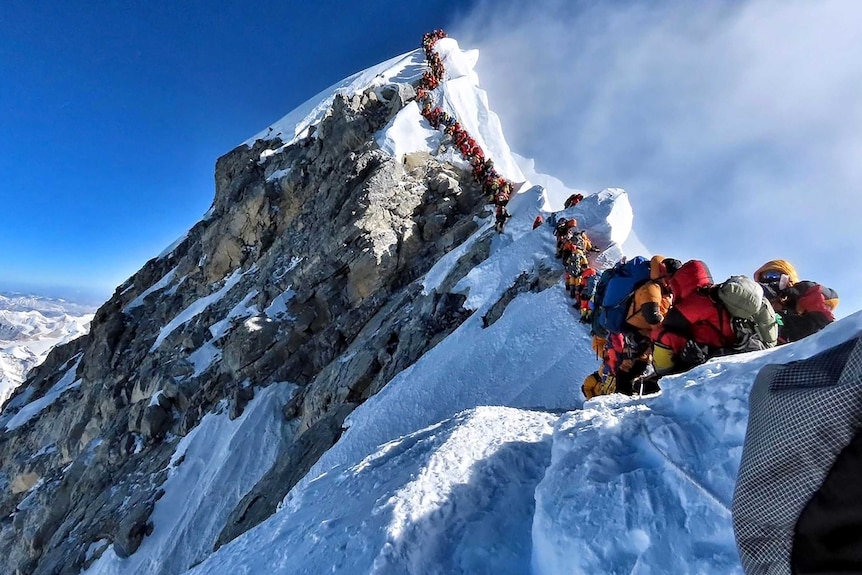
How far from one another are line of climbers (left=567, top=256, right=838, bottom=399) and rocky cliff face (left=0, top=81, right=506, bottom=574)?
8.53 meters

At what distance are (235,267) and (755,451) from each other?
1440 inches

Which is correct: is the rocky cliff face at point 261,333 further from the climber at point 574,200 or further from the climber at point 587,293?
the climber at point 587,293

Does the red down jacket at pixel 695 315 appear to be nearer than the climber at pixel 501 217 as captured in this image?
Yes

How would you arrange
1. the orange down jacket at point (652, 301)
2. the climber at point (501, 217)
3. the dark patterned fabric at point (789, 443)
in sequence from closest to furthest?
the dark patterned fabric at point (789, 443)
the orange down jacket at point (652, 301)
the climber at point (501, 217)

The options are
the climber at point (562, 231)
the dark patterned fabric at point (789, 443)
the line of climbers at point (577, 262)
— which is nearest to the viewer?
the dark patterned fabric at point (789, 443)

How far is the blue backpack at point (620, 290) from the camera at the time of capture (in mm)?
6367

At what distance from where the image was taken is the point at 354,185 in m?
28.0

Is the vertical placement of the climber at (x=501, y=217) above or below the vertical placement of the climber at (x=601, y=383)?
above

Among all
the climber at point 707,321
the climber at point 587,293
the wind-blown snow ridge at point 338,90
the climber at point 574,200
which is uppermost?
the wind-blown snow ridge at point 338,90

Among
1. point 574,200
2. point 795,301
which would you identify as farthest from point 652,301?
point 574,200

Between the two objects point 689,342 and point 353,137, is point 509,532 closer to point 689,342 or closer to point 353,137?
point 689,342

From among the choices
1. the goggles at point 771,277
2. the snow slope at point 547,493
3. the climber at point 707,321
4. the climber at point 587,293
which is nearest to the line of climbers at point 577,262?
the climber at point 587,293

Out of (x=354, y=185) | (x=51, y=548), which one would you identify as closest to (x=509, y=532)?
(x=354, y=185)

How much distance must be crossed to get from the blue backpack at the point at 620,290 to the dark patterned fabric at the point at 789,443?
195 inches
